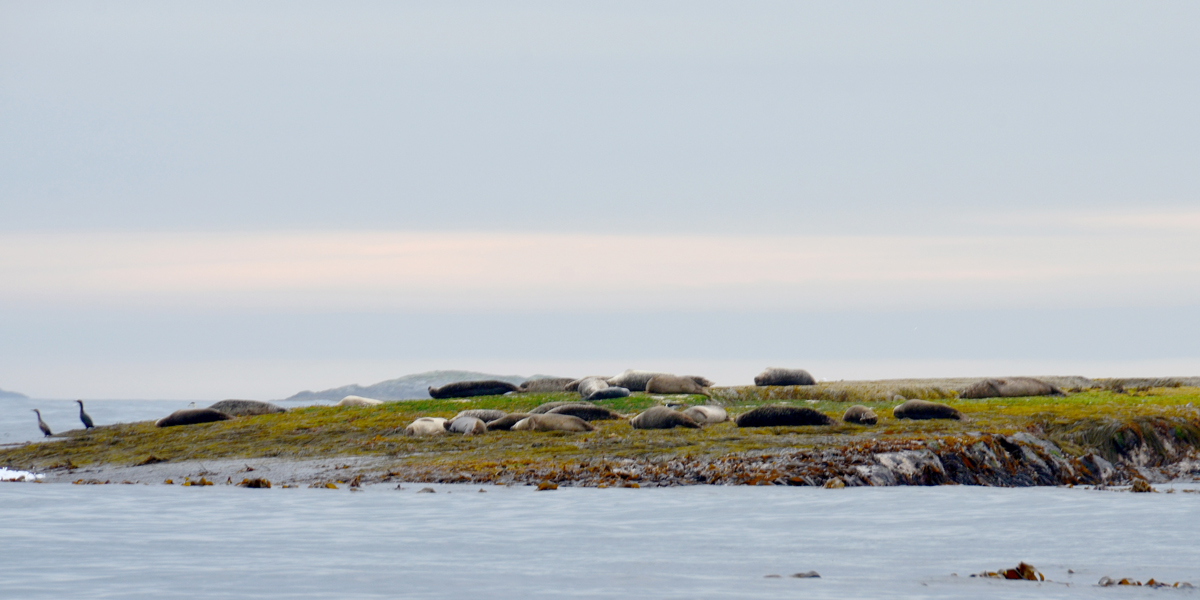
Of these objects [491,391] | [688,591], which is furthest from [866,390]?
[688,591]

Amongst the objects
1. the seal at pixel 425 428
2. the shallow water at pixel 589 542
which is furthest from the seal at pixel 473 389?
the shallow water at pixel 589 542

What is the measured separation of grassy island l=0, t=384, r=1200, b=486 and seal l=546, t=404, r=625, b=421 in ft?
2.49

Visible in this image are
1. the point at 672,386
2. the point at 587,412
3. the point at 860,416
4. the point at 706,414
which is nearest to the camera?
the point at 860,416

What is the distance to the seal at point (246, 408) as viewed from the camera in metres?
30.1

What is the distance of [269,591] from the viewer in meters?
7.60

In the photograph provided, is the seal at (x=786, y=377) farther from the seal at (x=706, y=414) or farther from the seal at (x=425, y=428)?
the seal at (x=425, y=428)

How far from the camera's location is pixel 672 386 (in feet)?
99.6

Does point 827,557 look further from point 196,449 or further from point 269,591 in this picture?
point 196,449

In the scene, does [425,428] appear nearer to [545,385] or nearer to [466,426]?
[466,426]

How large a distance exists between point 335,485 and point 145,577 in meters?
8.93

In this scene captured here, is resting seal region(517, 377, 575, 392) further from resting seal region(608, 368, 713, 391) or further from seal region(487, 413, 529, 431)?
seal region(487, 413, 529, 431)

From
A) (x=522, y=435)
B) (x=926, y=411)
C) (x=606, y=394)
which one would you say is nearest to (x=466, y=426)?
(x=522, y=435)

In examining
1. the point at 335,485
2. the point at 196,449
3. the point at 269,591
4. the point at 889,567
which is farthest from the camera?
the point at 196,449

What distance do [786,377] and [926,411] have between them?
9072 millimetres
